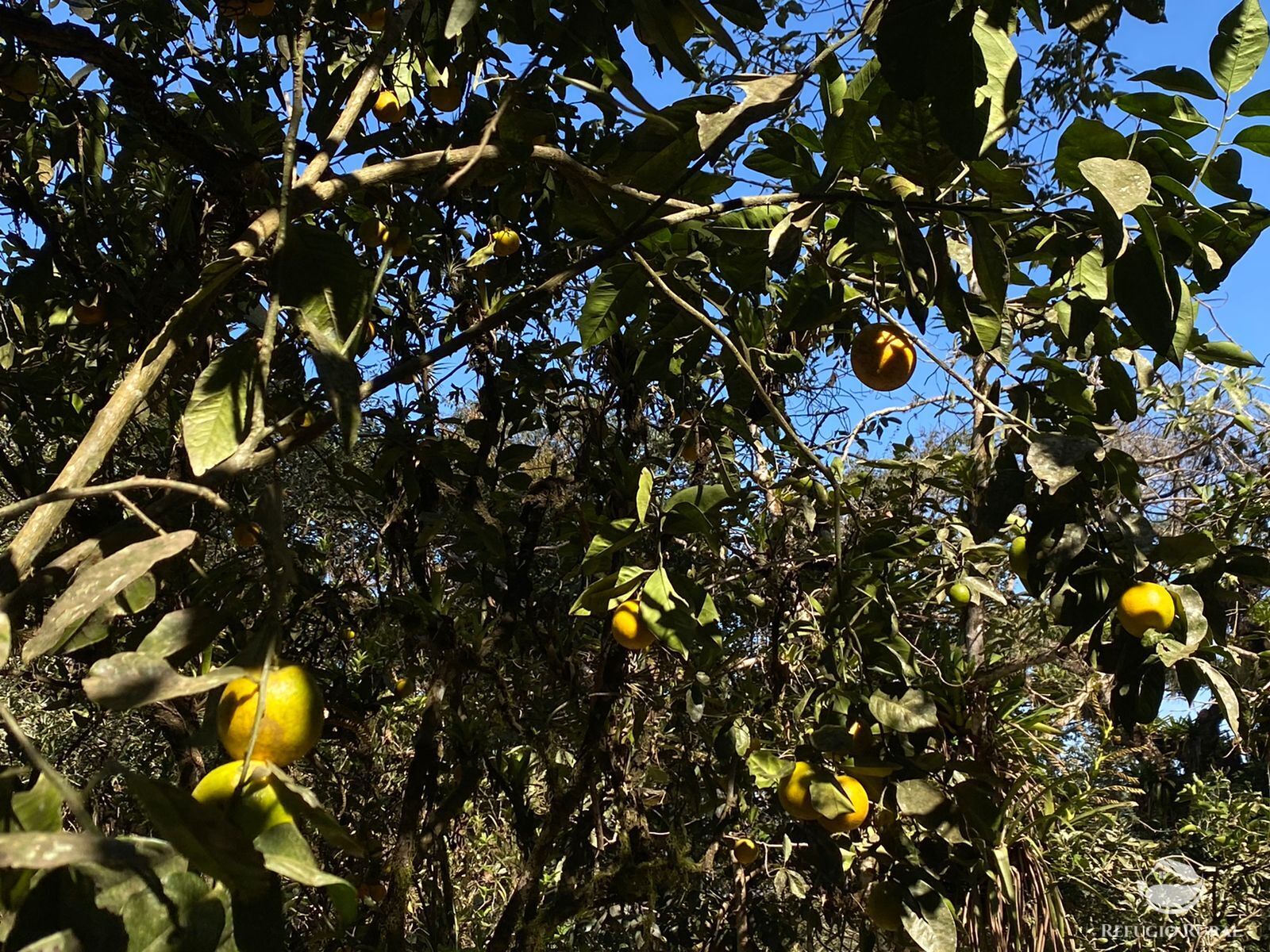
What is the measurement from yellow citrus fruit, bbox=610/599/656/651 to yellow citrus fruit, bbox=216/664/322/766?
0.83 m

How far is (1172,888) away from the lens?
3.45 metres

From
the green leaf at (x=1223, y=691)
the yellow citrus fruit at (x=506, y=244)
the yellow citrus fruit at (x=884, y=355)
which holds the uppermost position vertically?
the yellow citrus fruit at (x=506, y=244)

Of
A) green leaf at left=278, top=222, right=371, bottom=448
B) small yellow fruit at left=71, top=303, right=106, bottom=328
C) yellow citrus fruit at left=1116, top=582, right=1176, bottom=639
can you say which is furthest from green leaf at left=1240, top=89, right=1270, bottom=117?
small yellow fruit at left=71, top=303, right=106, bottom=328

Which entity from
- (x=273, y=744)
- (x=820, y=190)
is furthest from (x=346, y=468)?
(x=273, y=744)

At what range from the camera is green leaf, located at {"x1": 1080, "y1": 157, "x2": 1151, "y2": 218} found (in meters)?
0.87

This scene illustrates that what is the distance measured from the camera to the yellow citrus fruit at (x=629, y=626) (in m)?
1.54

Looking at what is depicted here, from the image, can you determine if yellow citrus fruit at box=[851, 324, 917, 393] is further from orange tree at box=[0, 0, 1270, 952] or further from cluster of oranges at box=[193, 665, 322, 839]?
cluster of oranges at box=[193, 665, 322, 839]

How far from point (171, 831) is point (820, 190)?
1016 millimetres

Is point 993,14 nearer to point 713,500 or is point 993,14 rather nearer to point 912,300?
point 912,300

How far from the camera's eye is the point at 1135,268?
3.32 ft

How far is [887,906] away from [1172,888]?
251 centimetres

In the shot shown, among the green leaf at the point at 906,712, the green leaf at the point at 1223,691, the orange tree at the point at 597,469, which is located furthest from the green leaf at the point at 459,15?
the green leaf at the point at 1223,691

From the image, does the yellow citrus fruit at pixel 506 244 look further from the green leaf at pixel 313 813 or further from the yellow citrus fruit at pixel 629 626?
the green leaf at pixel 313 813

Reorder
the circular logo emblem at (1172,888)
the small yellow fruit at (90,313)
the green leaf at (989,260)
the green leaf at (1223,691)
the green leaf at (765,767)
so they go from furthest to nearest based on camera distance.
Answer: the circular logo emblem at (1172,888), the small yellow fruit at (90,313), the green leaf at (765,767), the green leaf at (1223,691), the green leaf at (989,260)
